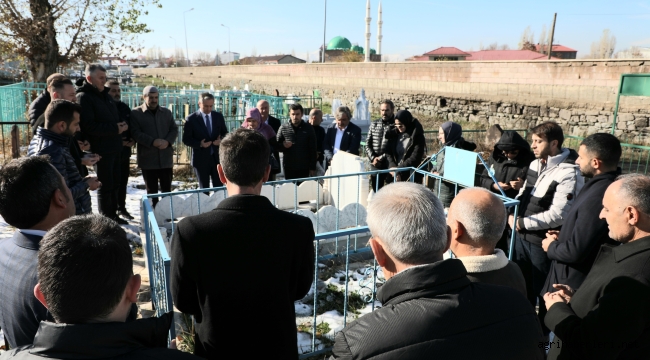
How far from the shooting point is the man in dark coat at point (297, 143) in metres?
6.10

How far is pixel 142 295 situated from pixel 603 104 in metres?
14.1

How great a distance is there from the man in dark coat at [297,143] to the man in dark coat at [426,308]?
15.4 feet

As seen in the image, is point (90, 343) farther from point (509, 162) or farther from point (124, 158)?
point (124, 158)

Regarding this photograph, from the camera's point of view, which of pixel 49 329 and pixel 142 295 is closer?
pixel 49 329

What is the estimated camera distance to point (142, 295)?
155 inches

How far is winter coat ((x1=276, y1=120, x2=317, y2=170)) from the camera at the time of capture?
612 centimetres

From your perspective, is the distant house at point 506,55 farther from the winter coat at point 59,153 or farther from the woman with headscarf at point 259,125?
the winter coat at point 59,153

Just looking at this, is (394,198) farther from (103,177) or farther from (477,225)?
(103,177)

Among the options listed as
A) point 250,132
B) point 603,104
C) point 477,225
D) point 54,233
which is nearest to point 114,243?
point 54,233

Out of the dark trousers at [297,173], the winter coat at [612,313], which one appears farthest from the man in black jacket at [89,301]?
the dark trousers at [297,173]

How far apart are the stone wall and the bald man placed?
1307 cm

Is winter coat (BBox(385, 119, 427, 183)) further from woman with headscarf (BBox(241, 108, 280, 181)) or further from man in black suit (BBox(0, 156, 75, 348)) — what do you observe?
man in black suit (BBox(0, 156, 75, 348))

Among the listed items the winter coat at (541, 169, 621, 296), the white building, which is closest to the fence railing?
the winter coat at (541, 169, 621, 296)

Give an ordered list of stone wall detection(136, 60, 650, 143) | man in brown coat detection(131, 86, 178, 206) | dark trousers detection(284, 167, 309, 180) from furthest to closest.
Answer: stone wall detection(136, 60, 650, 143) → dark trousers detection(284, 167, 309, 180) → man in brown coat detection(131, 86, 178, 206)
